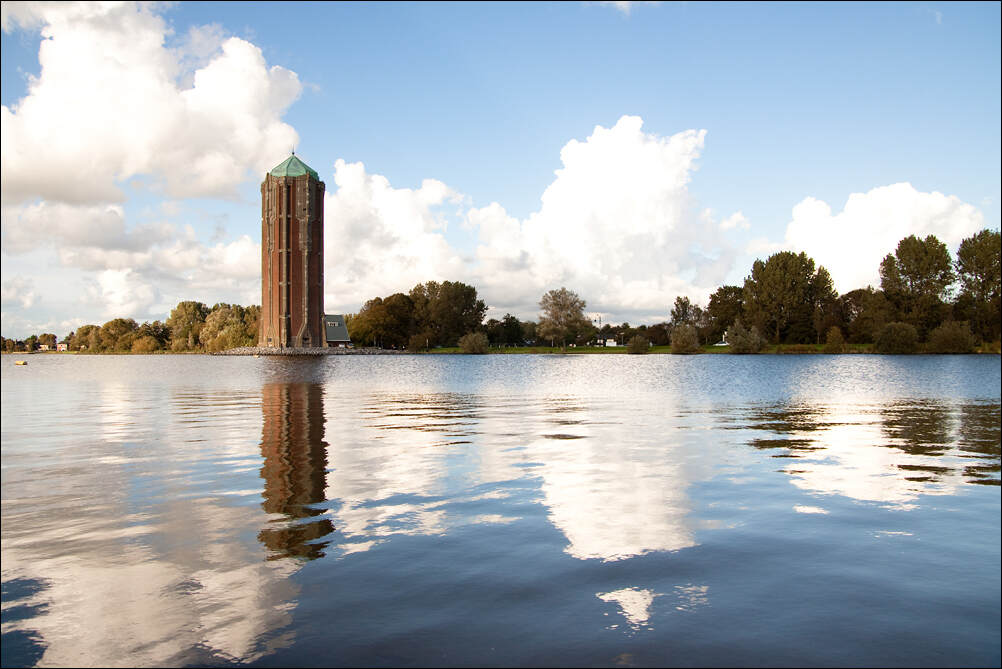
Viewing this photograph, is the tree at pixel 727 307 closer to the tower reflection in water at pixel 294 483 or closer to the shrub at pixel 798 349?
the shrub at pixel 798 349

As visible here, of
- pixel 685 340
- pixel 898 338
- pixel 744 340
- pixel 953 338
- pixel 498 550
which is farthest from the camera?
pixel 685 340

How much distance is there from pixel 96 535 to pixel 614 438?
1659 cm

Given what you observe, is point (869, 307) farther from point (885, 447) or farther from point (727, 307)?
point (885, 447)

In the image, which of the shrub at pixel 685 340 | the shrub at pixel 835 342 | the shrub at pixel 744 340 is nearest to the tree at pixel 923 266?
the shrub at pixel 835 342

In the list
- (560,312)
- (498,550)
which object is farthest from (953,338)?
(498,550)

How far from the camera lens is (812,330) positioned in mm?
176500

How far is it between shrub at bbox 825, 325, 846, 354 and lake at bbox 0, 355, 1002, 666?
14797 cm

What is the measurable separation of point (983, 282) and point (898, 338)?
27.6 meters

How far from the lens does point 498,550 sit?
10625 millimetres

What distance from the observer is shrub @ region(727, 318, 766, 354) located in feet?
545

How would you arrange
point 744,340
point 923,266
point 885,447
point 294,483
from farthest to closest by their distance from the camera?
point 744,340, point 923,266, point 885,447, point 294,483

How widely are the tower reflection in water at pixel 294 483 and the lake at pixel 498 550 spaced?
98 mm

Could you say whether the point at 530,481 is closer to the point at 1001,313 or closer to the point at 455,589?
the point at 455,589

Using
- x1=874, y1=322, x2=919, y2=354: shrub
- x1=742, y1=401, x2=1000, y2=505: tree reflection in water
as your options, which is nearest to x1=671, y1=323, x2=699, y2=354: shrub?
x1=874, y1=322, x2=919, y2=354: shrub
